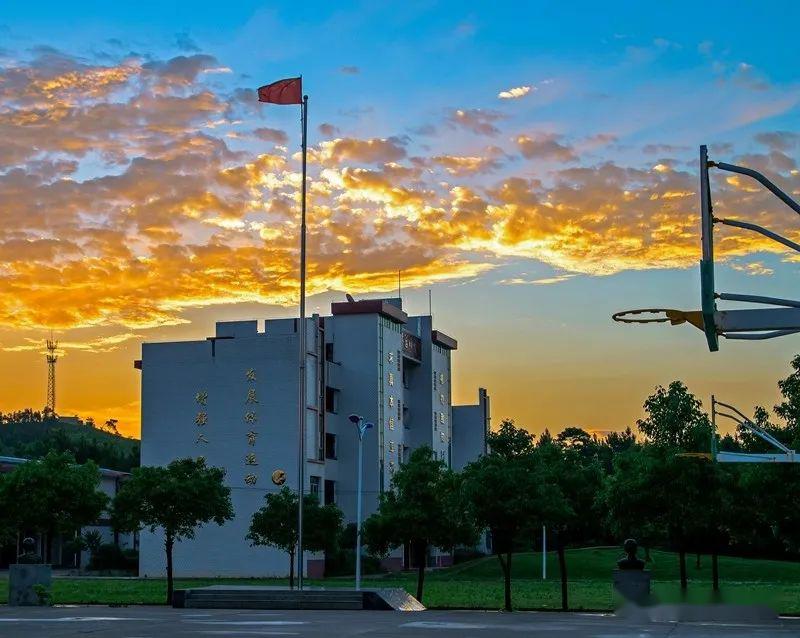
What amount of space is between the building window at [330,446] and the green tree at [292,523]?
26.8 metres

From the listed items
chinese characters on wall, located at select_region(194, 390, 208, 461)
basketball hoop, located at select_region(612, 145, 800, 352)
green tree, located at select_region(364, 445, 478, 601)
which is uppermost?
chinese characters on wall, located at select_region(194, 390, 208, 461)

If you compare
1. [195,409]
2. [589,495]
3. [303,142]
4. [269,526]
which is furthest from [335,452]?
[303,142]

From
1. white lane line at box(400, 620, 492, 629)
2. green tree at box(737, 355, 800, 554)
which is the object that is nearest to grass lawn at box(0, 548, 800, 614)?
green tree at box(737, 355, 800, 554)

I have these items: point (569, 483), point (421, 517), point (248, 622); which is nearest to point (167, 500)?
point (421, 517)

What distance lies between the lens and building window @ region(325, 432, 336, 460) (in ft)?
294

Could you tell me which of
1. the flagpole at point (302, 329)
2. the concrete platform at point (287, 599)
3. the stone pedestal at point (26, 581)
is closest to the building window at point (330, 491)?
the flagpole at point (302, 329)

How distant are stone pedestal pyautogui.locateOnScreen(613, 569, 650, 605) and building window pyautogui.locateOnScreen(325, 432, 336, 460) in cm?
5957

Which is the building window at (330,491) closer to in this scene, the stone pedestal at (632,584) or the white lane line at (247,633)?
the stone pedestal at (632,584)

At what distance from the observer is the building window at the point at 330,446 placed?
8974cm

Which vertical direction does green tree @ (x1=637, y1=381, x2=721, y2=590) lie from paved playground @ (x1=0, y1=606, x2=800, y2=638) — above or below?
above

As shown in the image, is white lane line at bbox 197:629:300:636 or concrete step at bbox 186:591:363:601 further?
concrete step at bbox 186:591:363:601

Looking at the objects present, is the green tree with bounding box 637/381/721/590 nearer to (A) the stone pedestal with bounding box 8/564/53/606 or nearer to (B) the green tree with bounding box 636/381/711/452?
(B) the green tree with bounding box 636/381/711/452

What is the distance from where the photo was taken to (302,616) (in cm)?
3019

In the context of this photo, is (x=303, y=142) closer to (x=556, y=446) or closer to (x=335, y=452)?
(x=556, y=446)
